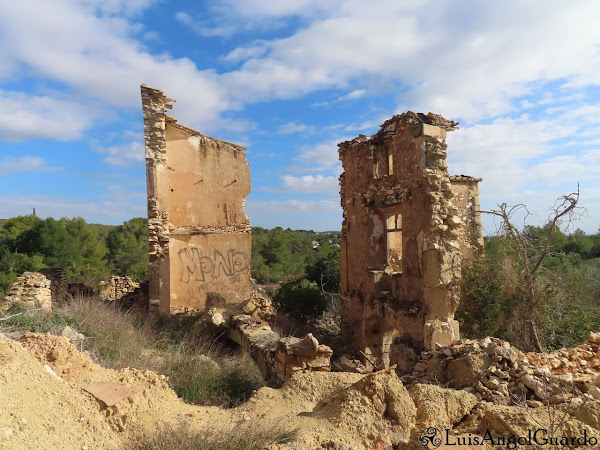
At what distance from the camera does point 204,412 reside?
168 inches

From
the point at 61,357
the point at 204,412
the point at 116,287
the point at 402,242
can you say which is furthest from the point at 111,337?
the point at 116,287

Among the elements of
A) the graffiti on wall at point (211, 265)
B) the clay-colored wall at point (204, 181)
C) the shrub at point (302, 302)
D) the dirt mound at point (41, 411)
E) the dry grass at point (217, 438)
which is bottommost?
the shrub at point (302, 302)

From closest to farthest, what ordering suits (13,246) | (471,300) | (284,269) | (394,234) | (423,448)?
(423,448) < (471,300) < (394,234) < (13,246) < (284,269)

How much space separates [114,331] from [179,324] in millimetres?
3213

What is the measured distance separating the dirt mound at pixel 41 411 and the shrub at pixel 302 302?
10686mm

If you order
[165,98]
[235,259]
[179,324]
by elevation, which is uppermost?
[165,98]

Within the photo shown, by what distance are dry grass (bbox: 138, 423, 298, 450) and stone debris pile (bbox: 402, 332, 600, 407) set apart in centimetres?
246

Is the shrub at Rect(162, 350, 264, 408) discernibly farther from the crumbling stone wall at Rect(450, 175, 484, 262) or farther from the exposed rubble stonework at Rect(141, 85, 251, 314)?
the crumbling stone wall at Rect(450, 175, 484, 262)

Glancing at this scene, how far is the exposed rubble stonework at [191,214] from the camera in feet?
34.2

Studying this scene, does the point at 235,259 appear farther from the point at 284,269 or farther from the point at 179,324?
the point at 284,269

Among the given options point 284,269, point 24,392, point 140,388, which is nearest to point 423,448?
point 140,388

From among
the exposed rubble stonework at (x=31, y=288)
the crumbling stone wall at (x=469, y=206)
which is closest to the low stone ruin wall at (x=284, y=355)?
the exposed rubble stonework at (x=31, y=288)

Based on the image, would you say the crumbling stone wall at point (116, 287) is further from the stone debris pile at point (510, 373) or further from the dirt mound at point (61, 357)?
the stone debris pile at point (510, 373)

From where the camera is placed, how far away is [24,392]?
314 centimetres
